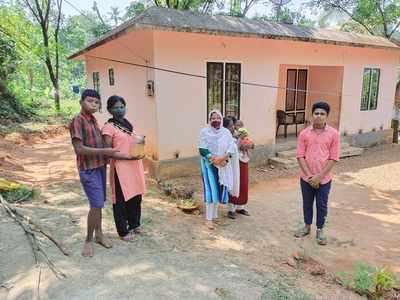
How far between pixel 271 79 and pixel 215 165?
480 cm

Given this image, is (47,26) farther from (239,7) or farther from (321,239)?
(321,239)

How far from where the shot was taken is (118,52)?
8.80 meters

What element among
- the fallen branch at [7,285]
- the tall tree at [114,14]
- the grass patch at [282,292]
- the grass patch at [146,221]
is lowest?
the grass patch at [146,221]

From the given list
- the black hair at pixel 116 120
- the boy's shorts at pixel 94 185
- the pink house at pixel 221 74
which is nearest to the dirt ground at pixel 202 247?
the boy's shorts at pixel 94 185

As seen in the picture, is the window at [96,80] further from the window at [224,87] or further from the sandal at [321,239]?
the sandal at [321,239]

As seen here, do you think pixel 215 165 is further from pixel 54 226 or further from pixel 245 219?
pixel 54 226

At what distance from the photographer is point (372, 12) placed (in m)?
14.4

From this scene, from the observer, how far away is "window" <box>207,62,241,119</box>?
7785mm

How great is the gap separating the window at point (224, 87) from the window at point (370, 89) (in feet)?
15.8

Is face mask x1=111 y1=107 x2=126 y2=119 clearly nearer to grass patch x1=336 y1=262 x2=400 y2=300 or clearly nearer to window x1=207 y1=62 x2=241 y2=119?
grass patch x1=336 y1=262 x2=400 y2=300

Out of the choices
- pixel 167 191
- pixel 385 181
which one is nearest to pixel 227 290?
pixel 167 191

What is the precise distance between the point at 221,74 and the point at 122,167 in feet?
16.6

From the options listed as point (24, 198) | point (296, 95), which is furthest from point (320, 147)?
point (296, 95)

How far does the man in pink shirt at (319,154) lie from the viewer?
13.2ft
